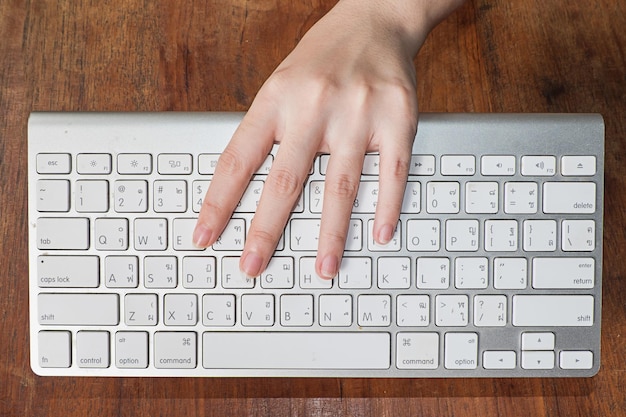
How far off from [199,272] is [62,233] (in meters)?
0.12

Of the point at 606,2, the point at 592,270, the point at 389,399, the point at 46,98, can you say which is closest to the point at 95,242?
the point at 46,98

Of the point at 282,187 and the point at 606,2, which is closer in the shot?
the point at 282,187

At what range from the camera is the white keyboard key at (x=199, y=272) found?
51 cm

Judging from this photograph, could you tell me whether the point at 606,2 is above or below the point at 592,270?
above

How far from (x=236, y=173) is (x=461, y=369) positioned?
25 cm

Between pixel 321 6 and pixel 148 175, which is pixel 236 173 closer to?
pixel 148 175

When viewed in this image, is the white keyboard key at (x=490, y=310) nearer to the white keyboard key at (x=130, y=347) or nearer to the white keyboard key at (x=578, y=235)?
the white keyboard key at (x=578, y=235)

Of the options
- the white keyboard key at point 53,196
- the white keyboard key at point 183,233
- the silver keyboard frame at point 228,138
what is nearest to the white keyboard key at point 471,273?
the silver keyboard frame at point 228,138

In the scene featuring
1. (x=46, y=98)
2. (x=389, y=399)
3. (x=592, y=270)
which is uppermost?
(x=46, y=98)

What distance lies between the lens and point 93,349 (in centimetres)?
52

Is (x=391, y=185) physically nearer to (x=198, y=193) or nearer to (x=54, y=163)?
(x=198, y=193)

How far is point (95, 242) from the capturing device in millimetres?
514

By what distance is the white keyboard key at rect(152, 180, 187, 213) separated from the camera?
0.51 m

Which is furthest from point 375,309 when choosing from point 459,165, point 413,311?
point 459,165
